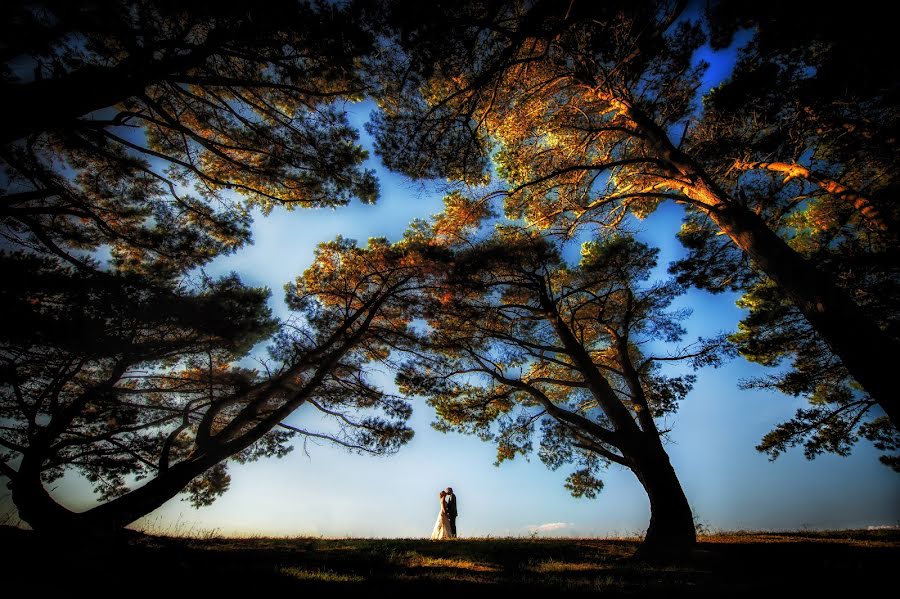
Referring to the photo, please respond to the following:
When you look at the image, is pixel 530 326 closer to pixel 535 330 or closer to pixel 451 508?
pixel 535 330

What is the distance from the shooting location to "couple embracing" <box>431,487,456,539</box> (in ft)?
36.7

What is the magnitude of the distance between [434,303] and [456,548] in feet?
17.8

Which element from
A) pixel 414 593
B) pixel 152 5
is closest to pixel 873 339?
pixel 414 593

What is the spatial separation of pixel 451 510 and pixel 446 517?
10.2 inches

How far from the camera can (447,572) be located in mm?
4555

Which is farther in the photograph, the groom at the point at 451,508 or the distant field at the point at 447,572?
the groom at the point at 451,508

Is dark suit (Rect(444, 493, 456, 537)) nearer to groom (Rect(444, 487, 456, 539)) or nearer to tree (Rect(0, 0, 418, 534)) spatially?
groom (Rect(444, 487, 456, 539))

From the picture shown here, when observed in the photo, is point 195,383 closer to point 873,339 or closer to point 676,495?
point 676,495

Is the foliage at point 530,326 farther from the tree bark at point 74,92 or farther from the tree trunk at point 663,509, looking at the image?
the tree bark at point 74,92

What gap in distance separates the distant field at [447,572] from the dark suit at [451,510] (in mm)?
6060

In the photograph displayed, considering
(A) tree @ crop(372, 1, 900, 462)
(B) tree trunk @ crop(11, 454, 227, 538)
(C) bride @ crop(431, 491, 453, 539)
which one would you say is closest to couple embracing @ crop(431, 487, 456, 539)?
(C) bride @ crop(431, 491, 453, 539)

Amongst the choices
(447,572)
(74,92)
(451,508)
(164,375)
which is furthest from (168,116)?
(451,508)

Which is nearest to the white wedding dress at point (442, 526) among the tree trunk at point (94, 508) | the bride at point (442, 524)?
the bride at point (442, 524)

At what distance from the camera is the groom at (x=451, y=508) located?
11297 millimetres
